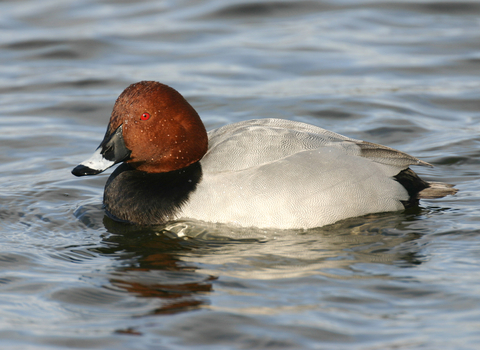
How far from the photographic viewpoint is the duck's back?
188 inches

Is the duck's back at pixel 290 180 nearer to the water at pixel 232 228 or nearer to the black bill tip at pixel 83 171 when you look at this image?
the water at pixel 232 228

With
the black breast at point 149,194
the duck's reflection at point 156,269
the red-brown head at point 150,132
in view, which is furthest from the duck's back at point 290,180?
the duck's reflection at point 156,269

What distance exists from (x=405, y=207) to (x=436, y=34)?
20.5 feet

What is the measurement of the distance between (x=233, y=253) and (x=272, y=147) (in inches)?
34.3

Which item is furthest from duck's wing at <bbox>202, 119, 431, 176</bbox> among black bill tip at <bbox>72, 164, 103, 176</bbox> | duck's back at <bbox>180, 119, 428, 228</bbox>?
black bill tip at <bbox>72, 164, 103, 176</bbox>

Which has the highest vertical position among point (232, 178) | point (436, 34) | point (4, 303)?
point (436, 34)

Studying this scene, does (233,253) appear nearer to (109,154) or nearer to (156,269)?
(156,269)

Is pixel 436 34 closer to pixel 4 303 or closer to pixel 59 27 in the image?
pixel 59 27

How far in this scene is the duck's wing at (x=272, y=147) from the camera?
192 inches

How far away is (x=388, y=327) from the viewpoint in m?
3.48

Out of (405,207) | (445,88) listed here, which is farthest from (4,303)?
(445,88)

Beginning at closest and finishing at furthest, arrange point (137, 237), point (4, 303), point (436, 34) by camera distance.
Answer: point (4, 303), point (137, 237), point (436, 34)

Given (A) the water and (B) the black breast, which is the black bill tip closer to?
(B) the black breast

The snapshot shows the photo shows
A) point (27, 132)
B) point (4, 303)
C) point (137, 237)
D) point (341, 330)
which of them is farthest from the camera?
point (27, 132)
